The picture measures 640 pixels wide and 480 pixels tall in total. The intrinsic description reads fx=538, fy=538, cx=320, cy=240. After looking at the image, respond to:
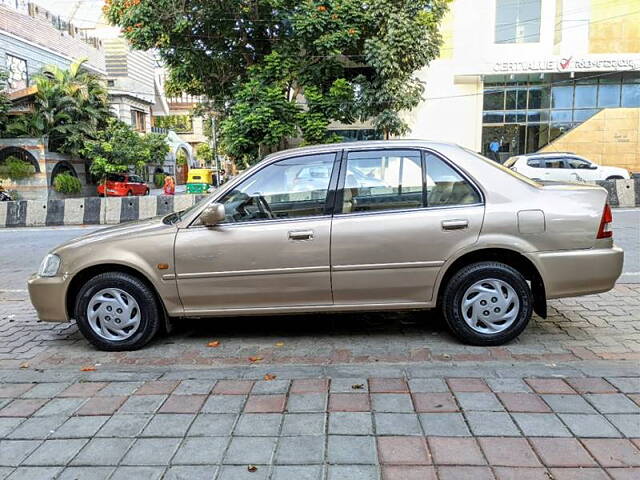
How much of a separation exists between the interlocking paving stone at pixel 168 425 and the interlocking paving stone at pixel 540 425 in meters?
1.88

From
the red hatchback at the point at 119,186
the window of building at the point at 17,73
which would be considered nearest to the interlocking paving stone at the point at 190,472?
the red hatchback at the point at 119,186

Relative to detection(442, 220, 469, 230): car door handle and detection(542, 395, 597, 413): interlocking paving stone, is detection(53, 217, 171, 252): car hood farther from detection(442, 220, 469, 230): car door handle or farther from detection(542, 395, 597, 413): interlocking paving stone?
detection(542, 395, 597, 413): interlocking paving stone

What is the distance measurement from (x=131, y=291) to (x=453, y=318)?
263 centimetres

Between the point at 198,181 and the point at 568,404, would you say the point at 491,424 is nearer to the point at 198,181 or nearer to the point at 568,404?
the point at 568,404

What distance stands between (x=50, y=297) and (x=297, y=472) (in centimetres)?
295

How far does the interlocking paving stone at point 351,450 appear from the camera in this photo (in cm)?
267

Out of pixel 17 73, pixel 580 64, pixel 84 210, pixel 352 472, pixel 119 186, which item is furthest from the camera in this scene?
pixel 119 186

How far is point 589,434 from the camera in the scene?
9.39 feet

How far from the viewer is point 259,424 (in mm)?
3066

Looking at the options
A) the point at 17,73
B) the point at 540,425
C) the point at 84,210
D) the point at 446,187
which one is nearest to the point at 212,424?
the point at 540,425

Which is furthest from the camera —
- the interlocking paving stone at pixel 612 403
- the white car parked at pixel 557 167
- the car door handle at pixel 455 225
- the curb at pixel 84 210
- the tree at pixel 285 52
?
the white car parked at pixel 557 167

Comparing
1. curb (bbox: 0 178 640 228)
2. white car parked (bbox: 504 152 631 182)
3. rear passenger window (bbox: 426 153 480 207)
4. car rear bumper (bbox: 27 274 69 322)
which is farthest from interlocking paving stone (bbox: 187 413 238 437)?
white car parked (bbox: 504 152 631 182)

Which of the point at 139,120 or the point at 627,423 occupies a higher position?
the point at 139,120

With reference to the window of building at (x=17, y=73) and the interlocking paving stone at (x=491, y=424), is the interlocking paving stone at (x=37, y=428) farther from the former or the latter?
the window of building at (x=17, y=73)
